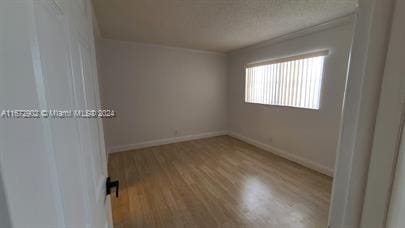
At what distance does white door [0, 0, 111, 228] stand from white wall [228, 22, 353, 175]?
3.10 metres

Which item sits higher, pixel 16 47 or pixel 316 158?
pixel 16 47

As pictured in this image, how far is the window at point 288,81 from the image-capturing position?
9.14ft

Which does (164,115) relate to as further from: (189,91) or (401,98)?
(401,98)

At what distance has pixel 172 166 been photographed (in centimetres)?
304

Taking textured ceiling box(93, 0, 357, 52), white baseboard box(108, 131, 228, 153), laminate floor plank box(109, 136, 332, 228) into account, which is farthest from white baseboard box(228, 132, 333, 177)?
textured ceiling box(93, 0, 357, 52)

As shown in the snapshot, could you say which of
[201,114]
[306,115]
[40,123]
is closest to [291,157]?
[306,115]

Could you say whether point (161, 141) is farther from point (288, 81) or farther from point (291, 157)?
point (288, 81)

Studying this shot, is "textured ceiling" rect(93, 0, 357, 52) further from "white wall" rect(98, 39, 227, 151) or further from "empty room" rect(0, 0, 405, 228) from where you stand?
"white wall" rect(98, 39, 227, 151)

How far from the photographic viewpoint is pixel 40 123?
10.8 inches

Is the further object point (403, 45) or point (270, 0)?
point (270, 0)

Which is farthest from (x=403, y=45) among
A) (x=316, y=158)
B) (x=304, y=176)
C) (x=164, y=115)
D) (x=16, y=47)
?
(x=164, y=115)

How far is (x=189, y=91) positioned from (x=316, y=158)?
10.0 feet

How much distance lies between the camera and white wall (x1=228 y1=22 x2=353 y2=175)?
2.49 m

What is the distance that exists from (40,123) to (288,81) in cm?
360
